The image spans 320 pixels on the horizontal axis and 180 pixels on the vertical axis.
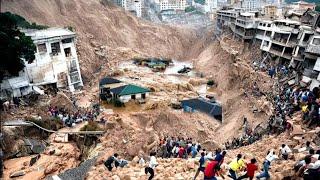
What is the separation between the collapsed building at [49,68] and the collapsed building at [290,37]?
1885cm

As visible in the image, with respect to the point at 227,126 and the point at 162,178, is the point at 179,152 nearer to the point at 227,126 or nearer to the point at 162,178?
the point at 162,178

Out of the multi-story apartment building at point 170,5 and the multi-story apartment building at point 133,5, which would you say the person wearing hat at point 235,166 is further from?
the multi-story apartment building at point 170,5

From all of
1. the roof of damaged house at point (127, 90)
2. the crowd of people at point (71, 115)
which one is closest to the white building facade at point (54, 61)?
the roof of damaged house at point (127, 90)

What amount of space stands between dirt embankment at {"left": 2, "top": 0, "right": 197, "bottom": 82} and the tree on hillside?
11382mm

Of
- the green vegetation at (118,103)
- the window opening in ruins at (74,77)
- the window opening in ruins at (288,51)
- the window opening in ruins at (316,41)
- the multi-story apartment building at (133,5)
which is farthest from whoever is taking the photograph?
the multi-story apartment building at (133,5)

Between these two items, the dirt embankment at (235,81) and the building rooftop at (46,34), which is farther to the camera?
the building rooftop at (46,34)

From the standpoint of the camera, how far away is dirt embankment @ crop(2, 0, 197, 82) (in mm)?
47125

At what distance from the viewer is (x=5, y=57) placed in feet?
88.2

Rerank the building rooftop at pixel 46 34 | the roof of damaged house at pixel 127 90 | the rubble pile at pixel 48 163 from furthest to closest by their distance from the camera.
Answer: the roof of damaged house at pixel 127 90, the building rooftop at pixel 46 34, the rubble pile at pixel 48 163

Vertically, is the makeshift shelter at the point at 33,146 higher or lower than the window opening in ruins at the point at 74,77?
lower

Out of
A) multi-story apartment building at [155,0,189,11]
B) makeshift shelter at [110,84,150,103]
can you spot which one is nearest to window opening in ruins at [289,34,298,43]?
makeshift shelter at [110,84,150,103]

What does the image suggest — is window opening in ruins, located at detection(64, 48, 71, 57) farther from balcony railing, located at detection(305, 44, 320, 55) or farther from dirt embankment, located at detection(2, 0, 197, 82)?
balcony railing, located at detection(305, 44, 320, 55)

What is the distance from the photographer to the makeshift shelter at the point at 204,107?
31.1 m

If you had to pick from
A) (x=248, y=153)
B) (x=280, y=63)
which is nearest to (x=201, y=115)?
(x=280, y=63)
